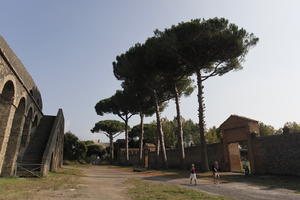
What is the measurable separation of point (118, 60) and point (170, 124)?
2142cm

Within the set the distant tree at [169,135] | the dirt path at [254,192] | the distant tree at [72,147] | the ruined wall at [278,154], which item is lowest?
the dirt path at [254,192]

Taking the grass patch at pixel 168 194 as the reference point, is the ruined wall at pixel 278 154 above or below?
above

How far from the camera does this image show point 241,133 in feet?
58.9

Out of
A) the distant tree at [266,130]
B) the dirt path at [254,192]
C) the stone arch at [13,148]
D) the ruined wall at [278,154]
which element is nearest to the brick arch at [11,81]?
the stone arch at [13,148]

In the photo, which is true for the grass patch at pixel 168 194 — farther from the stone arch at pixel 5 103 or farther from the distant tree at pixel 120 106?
the distant tree at pixel 120 106

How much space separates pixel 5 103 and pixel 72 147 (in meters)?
28.2

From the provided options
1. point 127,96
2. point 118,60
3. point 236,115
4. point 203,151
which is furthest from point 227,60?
point 127,96

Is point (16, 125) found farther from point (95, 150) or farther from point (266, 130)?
point (95, 150)

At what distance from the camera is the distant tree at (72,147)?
37.0 m

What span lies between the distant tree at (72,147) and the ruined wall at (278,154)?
2975 centimetres

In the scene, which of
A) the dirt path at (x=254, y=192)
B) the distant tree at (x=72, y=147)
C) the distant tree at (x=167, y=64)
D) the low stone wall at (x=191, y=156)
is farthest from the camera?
the distant tree at (x=72, y=147)

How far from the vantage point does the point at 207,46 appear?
61.4 ft

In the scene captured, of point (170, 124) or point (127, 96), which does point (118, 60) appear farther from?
point (170, 124)

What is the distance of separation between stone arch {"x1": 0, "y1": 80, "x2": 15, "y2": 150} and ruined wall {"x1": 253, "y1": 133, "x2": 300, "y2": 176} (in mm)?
16309
